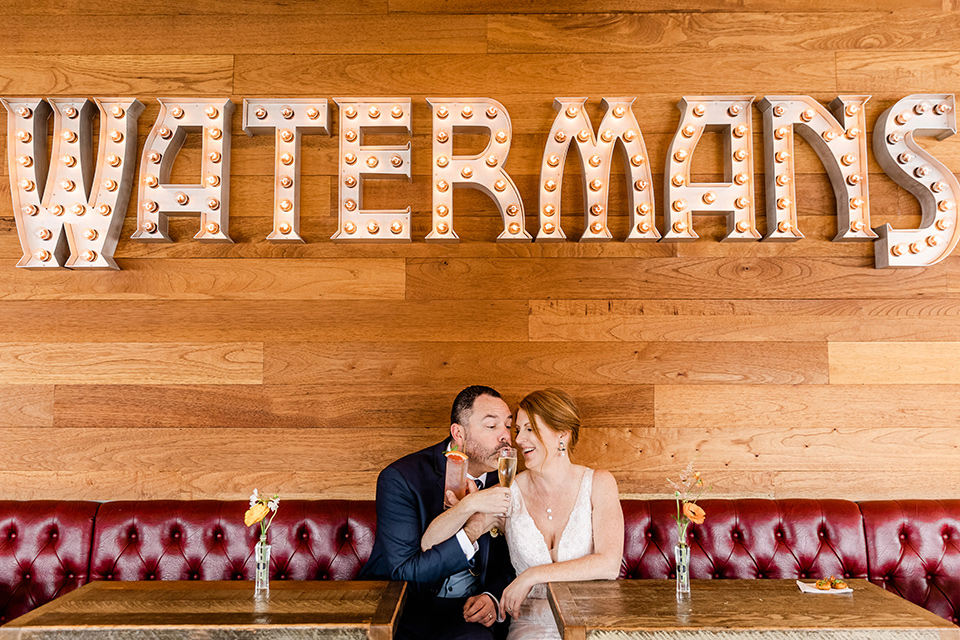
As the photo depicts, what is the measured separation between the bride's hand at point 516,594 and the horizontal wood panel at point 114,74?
2.46 m

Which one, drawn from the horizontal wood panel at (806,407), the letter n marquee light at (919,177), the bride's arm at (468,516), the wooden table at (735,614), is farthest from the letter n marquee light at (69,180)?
the letter n marquee light at (919,177)

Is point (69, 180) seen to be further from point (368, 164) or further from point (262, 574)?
point (262, 574)

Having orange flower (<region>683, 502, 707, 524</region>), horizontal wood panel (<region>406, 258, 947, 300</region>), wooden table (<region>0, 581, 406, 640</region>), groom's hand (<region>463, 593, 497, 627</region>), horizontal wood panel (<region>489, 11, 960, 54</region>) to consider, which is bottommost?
groom's hand (<region>463, 593, 497, 627</region>)

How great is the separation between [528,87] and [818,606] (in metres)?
2.33

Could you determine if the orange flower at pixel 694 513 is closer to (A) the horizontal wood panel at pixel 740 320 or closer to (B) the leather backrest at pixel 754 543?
(B) the leather backrest at pixel 754 543

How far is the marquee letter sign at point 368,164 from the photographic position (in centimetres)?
284

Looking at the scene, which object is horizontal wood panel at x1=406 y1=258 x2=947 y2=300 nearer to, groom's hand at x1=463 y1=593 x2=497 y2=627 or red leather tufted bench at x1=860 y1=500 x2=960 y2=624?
red leather tufted bench at x1=860 y1=500 x2=960 y2=624

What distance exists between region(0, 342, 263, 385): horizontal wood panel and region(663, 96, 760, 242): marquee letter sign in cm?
194

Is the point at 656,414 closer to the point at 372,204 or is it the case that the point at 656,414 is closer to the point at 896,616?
the point at 896,616

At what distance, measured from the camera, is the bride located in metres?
2.16

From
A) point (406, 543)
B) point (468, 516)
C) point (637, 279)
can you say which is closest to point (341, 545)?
point (406, 543)

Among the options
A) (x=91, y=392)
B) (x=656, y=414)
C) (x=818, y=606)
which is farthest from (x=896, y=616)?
(x=91, y=392)

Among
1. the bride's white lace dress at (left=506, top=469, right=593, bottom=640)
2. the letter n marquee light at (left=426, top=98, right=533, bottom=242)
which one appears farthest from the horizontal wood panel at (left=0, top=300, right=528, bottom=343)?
the bride's white lace dress at (left=506, top=469, right=593, bottom=640)

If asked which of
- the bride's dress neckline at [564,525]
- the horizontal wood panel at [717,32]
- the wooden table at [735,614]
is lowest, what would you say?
the wooden table at [735,614]
